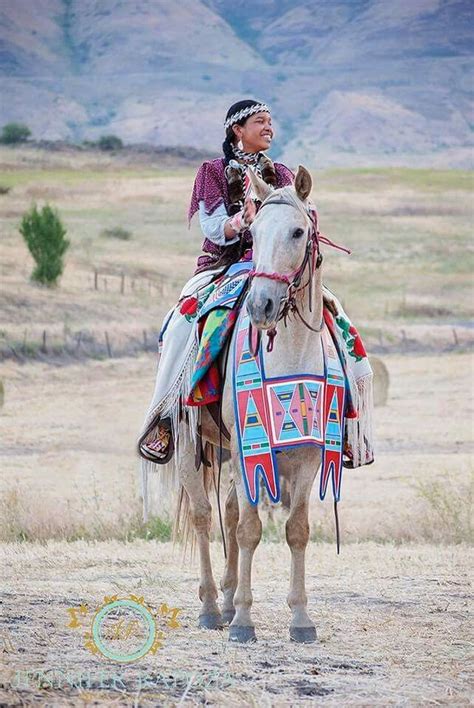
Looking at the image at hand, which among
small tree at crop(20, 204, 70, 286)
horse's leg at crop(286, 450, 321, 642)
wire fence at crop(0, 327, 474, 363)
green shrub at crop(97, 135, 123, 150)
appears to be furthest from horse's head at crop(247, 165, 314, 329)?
green shrub at crop(97, 135, 123, 150)

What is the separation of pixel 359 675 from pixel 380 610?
5.71 ft

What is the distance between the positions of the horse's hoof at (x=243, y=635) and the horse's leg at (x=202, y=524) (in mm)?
650

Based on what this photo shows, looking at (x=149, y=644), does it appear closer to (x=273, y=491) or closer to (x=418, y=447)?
(x=273, y=491)

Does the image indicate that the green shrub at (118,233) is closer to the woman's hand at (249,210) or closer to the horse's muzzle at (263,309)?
the woman's hand at (249,210)

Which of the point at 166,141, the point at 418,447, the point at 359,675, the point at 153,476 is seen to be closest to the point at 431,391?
the point at 418,447

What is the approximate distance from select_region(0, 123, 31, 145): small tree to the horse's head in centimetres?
3629

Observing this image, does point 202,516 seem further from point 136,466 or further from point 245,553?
point 136,466

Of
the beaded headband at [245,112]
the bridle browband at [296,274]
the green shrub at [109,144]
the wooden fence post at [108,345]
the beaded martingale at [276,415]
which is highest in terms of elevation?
the green shrub at [109,144]

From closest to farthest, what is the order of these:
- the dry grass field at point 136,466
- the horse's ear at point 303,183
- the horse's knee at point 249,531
Result: the dry grass field at point 136,466 → the horse's ear at point 303,183 → the horse's knee at point 249,531

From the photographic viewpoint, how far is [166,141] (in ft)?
202

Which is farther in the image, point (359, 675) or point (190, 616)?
point (190, 616)

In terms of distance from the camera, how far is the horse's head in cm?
637

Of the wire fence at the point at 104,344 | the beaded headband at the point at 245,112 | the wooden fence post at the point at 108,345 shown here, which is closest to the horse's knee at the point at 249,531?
the beaded headband at the point at 245,112

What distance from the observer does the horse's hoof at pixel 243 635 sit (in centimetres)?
685
